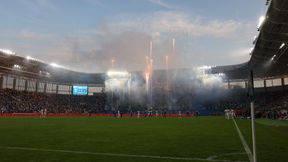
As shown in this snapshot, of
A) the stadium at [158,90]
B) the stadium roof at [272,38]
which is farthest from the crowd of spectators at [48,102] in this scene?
the stadium roof at [272,38]

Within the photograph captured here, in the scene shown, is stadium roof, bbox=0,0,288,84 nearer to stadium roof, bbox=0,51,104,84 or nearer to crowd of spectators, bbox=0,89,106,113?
stadium roof, bbox=0,51,104,84

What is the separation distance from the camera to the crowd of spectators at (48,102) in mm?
66363

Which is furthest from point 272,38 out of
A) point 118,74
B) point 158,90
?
point 118,74

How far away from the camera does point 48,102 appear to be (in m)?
80.1

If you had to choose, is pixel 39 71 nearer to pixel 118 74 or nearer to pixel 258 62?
pixel 118 74

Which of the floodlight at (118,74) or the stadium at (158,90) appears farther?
the floodlight at (118,74)

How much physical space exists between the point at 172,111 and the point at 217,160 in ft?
230

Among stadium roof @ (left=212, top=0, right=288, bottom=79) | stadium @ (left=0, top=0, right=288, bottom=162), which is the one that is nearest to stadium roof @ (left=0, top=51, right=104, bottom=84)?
stadium @ (left=0, top=0, right=288, bottom=162)

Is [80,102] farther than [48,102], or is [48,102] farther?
[80,102]

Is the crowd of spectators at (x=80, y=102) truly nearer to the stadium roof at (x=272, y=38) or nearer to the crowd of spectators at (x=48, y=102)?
the crowd of spectators at (x=48, y=102)

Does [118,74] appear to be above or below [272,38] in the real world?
above

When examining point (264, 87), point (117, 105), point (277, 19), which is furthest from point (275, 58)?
point (117, 105)

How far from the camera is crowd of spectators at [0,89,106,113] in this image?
6636 centimetres

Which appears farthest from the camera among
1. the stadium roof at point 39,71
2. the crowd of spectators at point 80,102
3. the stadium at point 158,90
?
the crowd of spectators at point 80,102
